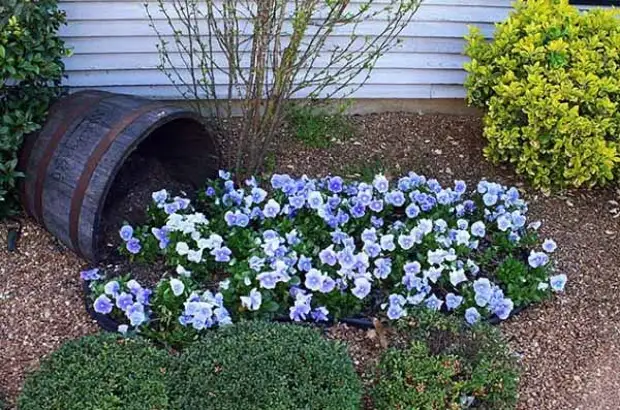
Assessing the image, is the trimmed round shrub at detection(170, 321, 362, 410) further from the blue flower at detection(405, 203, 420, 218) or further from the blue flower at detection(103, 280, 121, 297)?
the blue flower at detection(405, 203, 420, 218)

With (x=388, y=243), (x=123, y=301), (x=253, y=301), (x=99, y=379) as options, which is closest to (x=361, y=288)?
(x=388, y=243)

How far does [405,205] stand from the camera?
11.2 feet

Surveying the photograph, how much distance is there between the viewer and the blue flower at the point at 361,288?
2.86 m

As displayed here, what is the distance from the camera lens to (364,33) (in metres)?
4.02

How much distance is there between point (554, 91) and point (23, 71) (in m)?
2.28

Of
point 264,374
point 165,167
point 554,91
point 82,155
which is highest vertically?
point 554,91

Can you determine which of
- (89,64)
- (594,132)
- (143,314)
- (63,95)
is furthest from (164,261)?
(594,132)

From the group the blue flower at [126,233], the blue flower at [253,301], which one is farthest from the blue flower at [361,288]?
the blue flower at [126,233]

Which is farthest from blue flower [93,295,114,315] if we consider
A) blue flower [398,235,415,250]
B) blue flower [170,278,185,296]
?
blue flower [398,235,415,250]

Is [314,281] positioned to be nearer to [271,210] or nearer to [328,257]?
[328,257]

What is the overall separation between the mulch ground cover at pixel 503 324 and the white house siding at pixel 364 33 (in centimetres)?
26

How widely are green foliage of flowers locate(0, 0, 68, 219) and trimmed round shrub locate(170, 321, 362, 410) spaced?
1.29 metres

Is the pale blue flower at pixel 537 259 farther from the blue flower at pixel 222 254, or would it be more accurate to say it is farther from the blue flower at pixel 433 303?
the blue flower at pixel 222 254

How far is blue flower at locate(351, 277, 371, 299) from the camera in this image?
286 centimetres
